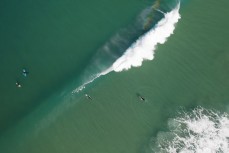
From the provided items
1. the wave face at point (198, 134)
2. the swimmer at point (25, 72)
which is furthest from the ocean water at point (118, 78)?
the swimmer at point (25, 72)

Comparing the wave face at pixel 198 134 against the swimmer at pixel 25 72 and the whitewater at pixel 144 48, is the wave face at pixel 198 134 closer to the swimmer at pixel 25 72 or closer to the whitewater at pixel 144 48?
the whitewater at pixel 144 48

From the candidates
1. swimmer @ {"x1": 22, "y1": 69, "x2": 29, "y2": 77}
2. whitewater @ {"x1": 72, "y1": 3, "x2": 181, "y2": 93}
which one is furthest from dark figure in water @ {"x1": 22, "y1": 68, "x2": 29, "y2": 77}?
whitewater @ {"x1": 72, "y1": 3, "x2": 181, "y2": 93}

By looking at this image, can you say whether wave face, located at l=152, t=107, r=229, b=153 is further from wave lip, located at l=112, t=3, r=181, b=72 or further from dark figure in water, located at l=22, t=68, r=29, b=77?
dark figure in water, located at l=22, t=68, r=29, b=77

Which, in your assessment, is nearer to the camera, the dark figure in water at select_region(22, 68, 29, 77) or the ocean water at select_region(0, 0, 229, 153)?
the ocean water at select_region(0, 0, 229, 153)

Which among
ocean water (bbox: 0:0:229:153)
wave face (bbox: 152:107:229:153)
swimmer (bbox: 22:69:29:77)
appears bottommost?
wave face (bbox: 152:107:229:153)

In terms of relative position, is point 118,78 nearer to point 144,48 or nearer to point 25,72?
point 144,48

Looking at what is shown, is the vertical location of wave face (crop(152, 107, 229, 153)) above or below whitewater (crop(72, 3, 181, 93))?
below

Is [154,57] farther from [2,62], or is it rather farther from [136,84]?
[2,62]
